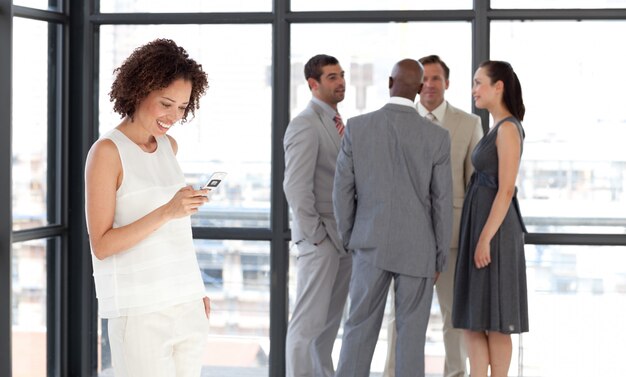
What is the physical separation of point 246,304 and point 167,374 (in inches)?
101

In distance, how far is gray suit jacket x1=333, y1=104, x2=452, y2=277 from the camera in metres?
4.01

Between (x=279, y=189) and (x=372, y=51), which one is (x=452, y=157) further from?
(x=279, y=189)

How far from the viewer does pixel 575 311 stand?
483cm

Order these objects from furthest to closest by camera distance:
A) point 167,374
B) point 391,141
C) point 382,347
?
1. point 382,347
2. point 391,141
3. point 167,374

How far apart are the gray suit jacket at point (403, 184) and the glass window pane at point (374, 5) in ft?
3.36

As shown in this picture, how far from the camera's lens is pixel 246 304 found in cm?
500

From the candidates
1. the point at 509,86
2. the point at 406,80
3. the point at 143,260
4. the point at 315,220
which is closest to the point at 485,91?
the point at 509,86

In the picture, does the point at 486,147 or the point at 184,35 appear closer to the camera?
the point at 486,147

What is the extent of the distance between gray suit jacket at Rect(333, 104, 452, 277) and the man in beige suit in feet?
1.82

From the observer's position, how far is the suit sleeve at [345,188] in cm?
409

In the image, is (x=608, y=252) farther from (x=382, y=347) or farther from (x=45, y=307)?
(x=45, y=307)

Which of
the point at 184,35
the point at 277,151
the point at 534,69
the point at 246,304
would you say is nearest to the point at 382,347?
the point at 246,304

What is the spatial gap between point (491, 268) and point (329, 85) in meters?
1.21

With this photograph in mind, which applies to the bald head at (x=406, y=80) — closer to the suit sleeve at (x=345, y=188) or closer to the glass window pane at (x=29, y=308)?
the suit sleeve at (x=345, y=188)
